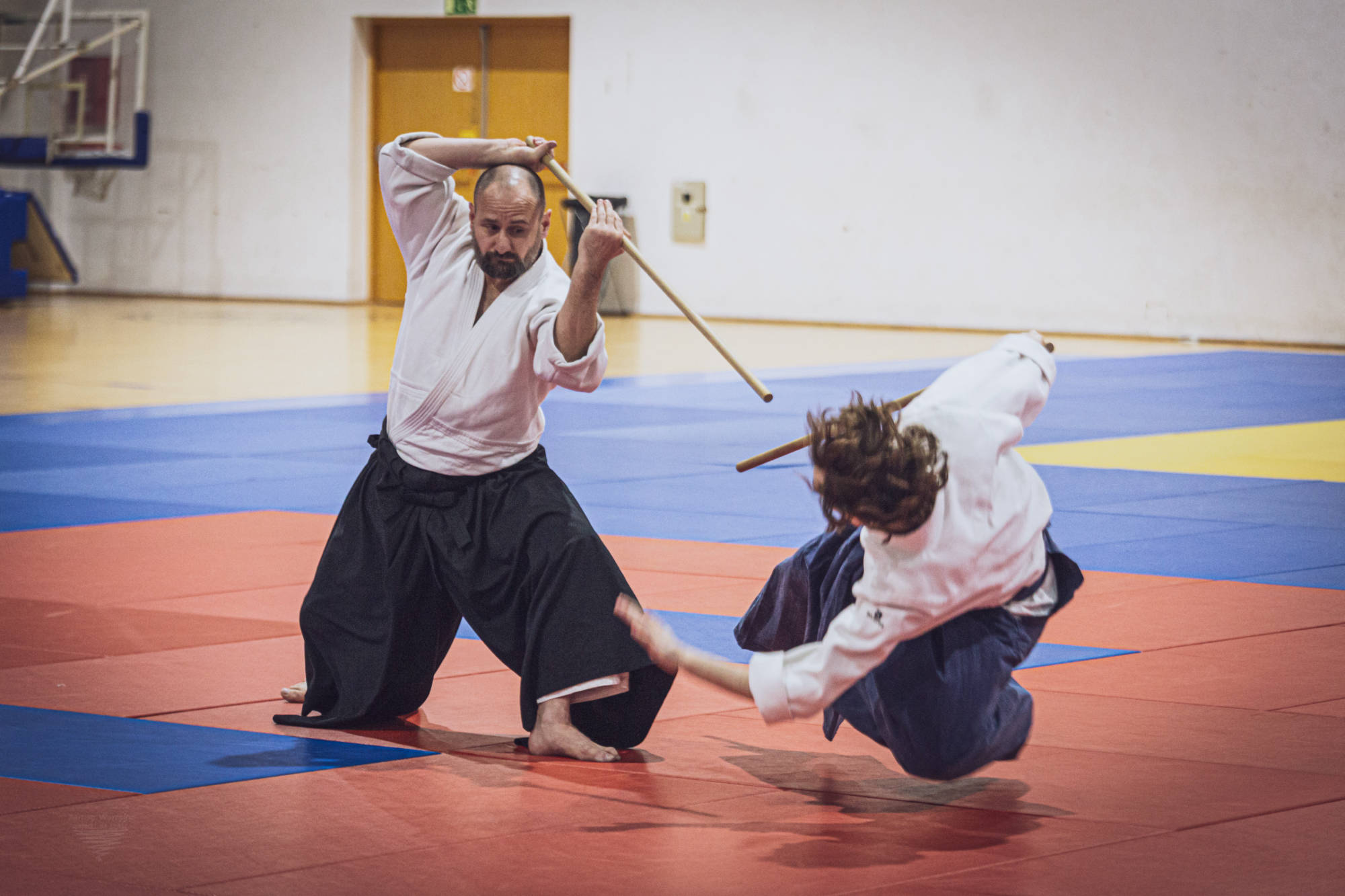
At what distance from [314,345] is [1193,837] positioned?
11680 millimetres

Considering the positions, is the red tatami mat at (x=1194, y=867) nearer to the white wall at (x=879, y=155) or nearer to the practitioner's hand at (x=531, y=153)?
the practitioner's hand at (x=531, y=153)

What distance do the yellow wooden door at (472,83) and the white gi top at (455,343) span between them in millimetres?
14230

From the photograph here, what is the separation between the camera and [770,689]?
2.94 m

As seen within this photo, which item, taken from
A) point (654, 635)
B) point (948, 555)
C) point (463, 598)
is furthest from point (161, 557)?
point (948, 555)

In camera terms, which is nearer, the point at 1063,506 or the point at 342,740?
the point at 342,740

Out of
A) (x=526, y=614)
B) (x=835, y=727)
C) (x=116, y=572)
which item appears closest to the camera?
(x=835, y=727)

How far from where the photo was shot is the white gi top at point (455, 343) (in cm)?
371

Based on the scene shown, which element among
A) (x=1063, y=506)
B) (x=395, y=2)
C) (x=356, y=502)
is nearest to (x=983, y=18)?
(x=395, y=2)

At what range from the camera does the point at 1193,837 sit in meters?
3.01

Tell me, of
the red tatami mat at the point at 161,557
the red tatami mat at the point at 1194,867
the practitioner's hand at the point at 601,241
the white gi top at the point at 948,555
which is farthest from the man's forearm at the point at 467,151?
the red tatami mat at the point at 161,557

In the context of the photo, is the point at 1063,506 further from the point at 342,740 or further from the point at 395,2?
the point at 395,2

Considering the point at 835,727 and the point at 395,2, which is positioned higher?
the point at 395,2

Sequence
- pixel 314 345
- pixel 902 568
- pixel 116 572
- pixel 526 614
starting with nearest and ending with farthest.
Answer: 1. pixel 902 568
2. pixel 526 614
3. pixel 116 572
4. pixel 314 345

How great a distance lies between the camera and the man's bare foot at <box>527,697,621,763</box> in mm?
3557
